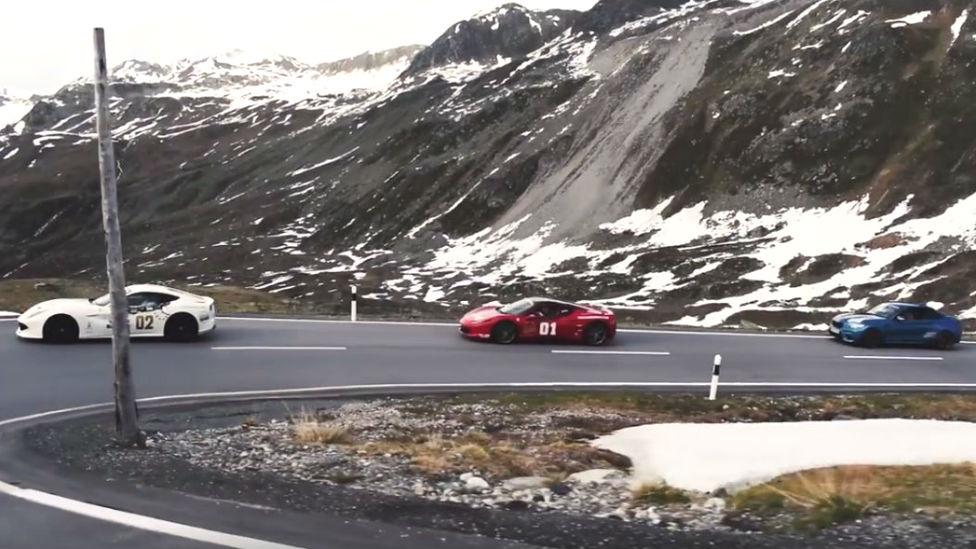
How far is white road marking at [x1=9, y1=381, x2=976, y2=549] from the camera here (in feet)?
18.8

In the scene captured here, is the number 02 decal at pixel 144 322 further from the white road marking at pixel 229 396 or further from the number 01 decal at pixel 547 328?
the number 01 decal at pixel 547 328

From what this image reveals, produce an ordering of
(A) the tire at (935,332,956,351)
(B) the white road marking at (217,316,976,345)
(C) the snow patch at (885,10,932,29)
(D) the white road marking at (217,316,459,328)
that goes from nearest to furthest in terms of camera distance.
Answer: (D) the white road marking at (217,316,459,328) → (B) the white road marking at (217,316,976,345) → (A) the tire at (935,332,956,351) → (C) the snow patch at (885,10,932,29)

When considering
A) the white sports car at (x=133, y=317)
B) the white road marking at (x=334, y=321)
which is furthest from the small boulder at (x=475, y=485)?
the white road marking at (x=334, y=321)

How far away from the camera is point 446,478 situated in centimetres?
833

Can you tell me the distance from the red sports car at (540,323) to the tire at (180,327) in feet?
21.1

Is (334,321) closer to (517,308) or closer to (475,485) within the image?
(517,308)

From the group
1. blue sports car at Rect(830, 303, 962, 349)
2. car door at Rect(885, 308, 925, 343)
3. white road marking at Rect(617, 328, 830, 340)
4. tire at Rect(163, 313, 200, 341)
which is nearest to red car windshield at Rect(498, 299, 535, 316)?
white road marking at Rect(617, 328, 830, 340)

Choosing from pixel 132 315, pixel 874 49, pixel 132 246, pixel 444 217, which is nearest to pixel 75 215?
pixel 132 246

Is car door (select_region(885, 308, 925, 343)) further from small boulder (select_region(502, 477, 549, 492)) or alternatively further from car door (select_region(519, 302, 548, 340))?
small boulder (select_region(502, 477, 549, 492))

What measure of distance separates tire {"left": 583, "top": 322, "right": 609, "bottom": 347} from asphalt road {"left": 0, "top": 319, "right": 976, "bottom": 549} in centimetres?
49

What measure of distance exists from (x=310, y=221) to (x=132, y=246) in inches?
1157

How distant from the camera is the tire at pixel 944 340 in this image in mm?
21594

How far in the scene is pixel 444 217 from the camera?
85.2 m

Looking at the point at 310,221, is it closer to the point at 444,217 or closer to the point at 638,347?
the point at 444,217
